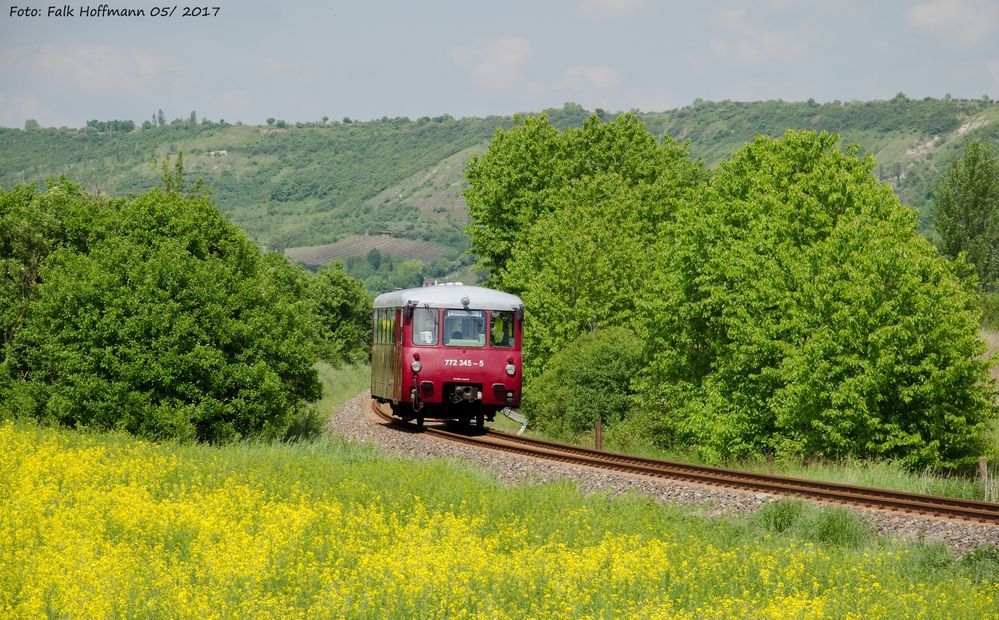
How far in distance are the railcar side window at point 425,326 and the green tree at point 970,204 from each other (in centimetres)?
5860

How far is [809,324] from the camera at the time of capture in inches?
1161

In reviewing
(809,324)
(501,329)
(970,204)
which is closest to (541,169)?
(809,324)

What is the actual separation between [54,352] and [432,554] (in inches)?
720

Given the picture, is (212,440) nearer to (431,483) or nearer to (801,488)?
(431,483)

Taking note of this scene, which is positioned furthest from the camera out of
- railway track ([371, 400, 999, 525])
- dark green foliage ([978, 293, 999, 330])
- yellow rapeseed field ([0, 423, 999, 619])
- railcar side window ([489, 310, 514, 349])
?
dark green foliage ([978, 293, 999, 330])

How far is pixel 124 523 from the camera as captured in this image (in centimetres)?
1430

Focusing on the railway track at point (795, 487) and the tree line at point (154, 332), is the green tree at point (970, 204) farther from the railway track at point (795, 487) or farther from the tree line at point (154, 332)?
the railway track at point (795, 487)

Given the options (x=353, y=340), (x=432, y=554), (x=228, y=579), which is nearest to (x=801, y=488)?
(x=432, y=554)

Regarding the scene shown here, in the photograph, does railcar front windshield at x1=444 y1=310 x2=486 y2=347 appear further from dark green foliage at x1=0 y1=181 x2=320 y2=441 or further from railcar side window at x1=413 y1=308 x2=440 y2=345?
dark green foliage at x1=0 y1=181 x2=320 y2=441

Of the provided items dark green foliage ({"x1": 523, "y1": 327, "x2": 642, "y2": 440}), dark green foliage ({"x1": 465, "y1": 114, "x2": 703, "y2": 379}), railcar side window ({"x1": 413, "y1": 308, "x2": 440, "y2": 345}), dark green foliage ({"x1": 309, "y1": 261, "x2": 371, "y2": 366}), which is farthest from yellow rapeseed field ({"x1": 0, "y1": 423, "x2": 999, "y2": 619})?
dark green foliage ({"x1": 309, "y1": 261, "x2": 371, "y2": 366})

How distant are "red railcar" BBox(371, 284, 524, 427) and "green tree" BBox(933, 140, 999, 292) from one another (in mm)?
57286

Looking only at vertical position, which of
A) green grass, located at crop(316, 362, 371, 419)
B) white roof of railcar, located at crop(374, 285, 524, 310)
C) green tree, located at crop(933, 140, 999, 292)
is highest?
green tree, located at crop(933, 140, 999, 292)

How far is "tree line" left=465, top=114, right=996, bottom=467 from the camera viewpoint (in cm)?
2712

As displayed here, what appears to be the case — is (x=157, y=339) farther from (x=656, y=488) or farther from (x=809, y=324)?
(x=809, y=324)
